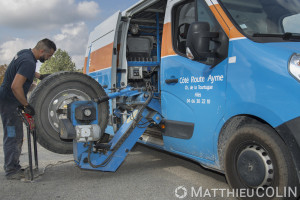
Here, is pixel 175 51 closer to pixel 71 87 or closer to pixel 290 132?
pixel 71 87

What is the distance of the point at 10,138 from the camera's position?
4.15 meters

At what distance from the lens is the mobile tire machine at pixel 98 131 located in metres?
3.91

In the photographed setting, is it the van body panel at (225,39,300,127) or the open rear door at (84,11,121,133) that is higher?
the open rear door at (84,11,121,133)

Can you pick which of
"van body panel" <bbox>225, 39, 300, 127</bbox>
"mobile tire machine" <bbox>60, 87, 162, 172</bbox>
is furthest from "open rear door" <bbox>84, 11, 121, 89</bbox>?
"van body panel" <bbox>225, 39, 300, 127</bbox>

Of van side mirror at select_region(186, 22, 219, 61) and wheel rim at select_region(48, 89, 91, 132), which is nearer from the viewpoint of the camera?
van side mirror at select_region(186, 22, 219, 61)

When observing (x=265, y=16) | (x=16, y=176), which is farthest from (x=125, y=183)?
(x=265, y=16)

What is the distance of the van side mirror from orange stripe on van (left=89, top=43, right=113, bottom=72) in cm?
282

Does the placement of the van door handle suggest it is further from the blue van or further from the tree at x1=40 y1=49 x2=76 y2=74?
the tree at x1=40 y1=49 x2=76 y2=74

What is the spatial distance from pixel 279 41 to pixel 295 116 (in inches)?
31.3

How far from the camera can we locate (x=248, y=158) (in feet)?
9.39

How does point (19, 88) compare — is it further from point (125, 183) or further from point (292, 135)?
point (292, 135)

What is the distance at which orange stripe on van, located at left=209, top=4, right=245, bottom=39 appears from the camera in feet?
10.2

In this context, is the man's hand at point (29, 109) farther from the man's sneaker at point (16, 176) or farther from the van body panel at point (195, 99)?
the van body panel at point (195, 99)

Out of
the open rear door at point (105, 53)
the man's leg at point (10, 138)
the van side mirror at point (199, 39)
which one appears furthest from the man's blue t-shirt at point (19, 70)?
the van side mirror at point (199, 39)
